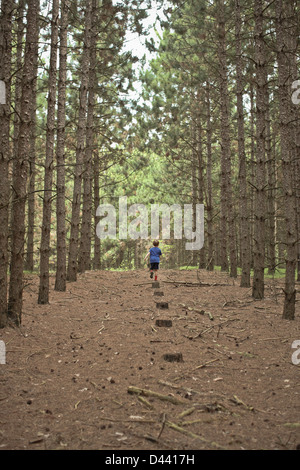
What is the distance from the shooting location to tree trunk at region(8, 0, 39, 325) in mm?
7188

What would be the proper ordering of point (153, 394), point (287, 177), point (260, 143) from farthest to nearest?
point (260, 143) → point (287, 177) → point (153, 394)

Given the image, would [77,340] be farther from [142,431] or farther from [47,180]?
[47,180]

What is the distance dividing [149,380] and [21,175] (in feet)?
14.5

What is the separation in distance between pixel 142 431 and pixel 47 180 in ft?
24.3

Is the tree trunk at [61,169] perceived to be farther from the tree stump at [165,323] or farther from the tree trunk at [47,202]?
the tree stump at [165,323]

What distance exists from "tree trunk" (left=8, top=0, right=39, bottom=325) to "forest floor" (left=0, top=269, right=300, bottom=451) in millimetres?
658

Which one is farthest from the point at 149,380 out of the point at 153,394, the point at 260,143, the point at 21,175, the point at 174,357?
the point at 260,143

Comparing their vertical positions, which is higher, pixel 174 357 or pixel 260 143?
pixel 260 143

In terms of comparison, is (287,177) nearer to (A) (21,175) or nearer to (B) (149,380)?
(B) (149,380)

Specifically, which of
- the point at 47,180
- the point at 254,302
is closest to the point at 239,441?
the point at 254,302

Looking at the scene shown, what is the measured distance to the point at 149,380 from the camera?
5.10 m
